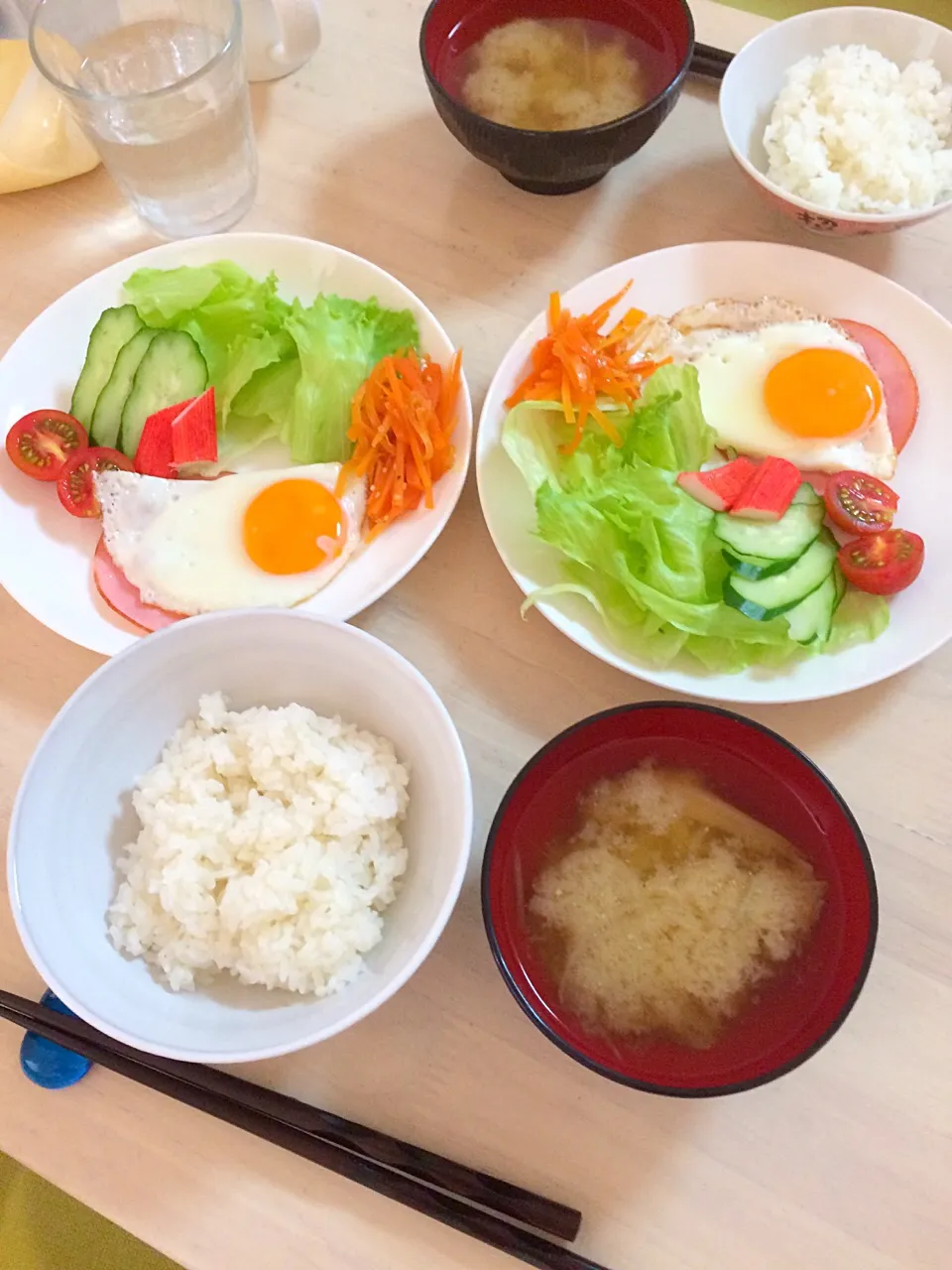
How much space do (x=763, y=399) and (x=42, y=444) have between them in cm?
117

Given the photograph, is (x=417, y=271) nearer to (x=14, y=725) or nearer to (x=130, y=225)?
(x=130, y=225)

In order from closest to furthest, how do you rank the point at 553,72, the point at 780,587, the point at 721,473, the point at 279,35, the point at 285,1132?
the point at 285,1132, the point at 780,587, the point at 721,473, the point at 553,72, the point at 279,35

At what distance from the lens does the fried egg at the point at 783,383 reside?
1.47 m

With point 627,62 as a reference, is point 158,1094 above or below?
below

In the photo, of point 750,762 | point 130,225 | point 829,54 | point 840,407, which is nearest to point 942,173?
point 829,54

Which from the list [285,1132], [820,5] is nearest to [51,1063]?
[285,1132]

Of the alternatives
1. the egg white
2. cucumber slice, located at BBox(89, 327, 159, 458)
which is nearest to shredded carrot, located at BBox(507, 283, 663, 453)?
the egg white

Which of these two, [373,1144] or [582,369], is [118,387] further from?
[373,1144]

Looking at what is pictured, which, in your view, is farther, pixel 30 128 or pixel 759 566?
pixel 30 128

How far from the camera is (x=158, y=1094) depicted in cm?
126

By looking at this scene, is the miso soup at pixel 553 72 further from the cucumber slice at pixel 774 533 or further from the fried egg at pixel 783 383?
the cucumber slice at pixel 774 533

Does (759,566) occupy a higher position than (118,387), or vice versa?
(118,387)

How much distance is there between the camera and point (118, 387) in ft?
5.12

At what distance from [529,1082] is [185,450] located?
1.09 metres
